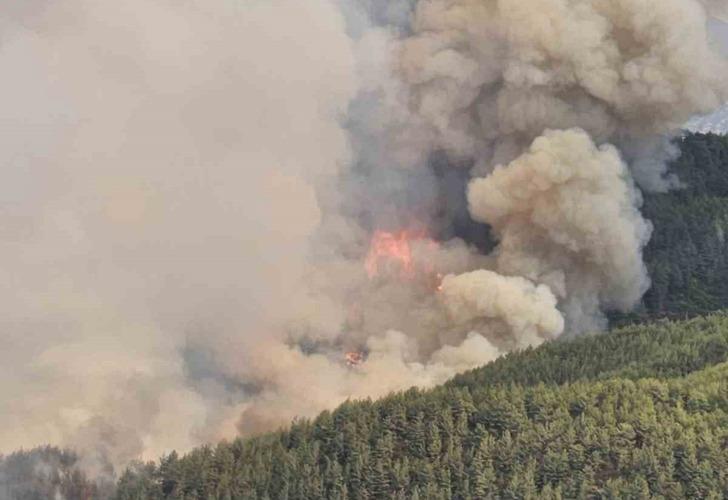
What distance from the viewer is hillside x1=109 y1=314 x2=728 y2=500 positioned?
25.6m

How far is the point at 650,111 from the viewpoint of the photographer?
1582 inches

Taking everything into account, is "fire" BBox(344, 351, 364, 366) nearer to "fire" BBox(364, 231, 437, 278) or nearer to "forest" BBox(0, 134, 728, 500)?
"forest" BBox(0, 134, 728, 500)

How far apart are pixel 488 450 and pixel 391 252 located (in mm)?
14838

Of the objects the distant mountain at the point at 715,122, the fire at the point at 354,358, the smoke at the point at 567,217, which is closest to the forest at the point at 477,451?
the fire at the point at 354,358

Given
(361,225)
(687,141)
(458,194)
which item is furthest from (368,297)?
(687,141)

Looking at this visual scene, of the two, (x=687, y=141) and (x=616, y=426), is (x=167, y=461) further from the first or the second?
(x=687, y=141)

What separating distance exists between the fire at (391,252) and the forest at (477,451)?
26.2 ft

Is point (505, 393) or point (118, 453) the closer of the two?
point (118, 453)

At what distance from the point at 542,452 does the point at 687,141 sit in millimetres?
36749

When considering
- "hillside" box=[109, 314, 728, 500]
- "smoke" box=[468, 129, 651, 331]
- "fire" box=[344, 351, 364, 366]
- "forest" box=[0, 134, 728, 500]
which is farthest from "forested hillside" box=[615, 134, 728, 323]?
"hillside" box=[109, 314, 728, 500]

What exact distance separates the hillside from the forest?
0.03 m

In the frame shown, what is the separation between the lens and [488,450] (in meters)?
26.9

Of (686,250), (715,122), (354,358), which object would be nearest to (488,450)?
(354,358)

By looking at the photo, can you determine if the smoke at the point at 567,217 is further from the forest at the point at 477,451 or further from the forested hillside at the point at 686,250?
the forest at the point at 477,451
